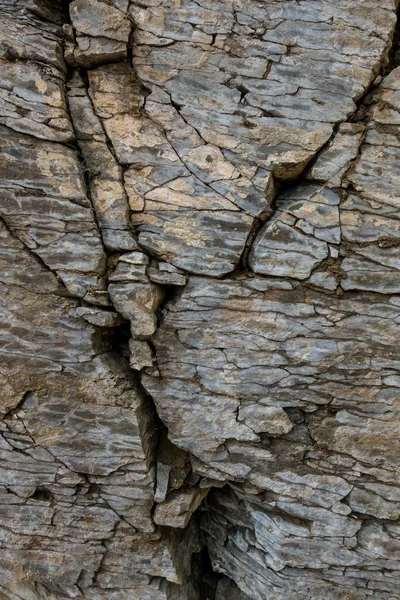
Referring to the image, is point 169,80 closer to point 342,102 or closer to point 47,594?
point 342,102

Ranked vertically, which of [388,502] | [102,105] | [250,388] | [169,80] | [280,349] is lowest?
[388,502]

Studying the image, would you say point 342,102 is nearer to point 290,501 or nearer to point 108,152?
point 108,152

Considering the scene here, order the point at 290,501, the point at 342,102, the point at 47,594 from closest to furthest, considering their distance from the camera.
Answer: the point at 342,102, the point at 290,501, the point at 47,594

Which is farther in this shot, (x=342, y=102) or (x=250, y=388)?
(x=250, y=388)

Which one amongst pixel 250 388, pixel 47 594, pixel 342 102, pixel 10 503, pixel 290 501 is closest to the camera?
pixel 342 102

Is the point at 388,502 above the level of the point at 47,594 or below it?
above

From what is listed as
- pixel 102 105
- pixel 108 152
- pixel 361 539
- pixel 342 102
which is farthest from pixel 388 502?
pixel 102 105

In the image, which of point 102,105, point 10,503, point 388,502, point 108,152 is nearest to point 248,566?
point 388,502
